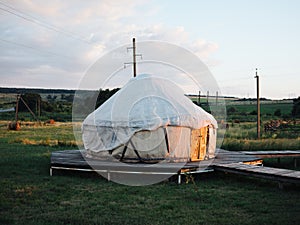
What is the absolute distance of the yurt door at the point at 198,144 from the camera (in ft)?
28.1

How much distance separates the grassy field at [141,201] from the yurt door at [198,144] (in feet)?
1.84

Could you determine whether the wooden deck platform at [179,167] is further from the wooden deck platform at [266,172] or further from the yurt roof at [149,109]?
the yurt roof at [149,109]

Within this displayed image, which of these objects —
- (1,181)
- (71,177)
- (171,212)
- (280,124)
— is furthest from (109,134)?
(280,124)

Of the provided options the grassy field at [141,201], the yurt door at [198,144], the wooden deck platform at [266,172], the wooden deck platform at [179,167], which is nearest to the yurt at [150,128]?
the yurt door at [198,144]

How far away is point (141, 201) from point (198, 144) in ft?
9.94

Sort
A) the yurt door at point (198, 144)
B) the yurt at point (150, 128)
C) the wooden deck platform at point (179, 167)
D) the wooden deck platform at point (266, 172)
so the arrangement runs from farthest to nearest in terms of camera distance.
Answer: the yurt door at point (198, 144)
the yurt at point (150, 128)
the wooden deck platform at point (179, 167)
the wooden deck platform at point (266, 172)

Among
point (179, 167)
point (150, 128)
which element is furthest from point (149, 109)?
point (179, 167)

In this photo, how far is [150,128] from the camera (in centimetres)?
796

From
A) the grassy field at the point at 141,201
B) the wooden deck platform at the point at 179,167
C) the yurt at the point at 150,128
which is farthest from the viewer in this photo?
the yurt at the point at 150,128

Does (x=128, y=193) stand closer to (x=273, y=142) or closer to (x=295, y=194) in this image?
(x=295, y=194)

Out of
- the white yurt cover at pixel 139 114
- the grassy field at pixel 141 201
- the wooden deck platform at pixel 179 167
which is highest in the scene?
the white yurt cover at pixel 139 114

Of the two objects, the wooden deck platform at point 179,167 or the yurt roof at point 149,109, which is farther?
the yurt roof at point 149,109

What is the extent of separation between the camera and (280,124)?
814 inches

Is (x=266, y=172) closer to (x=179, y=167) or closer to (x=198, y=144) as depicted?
(x=179, y=167)
